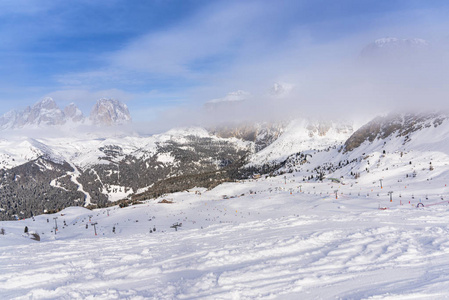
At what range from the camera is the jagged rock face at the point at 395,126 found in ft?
357

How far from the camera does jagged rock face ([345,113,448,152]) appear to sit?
357 ft

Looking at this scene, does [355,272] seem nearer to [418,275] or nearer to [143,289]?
[418,275]

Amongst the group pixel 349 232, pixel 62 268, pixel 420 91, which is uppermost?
pixel 420 91

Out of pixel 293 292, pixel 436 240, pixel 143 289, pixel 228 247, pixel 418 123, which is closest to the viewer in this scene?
pixel 293 292

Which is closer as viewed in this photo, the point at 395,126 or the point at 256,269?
the point at 256,269

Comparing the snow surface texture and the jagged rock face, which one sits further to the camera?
the jagged rock face

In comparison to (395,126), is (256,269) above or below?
below

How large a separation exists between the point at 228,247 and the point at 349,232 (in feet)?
23.3

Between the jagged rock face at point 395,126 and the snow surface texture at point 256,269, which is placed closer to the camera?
the snow surface texture at point 256,269

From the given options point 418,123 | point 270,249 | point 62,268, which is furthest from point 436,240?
point 418,123

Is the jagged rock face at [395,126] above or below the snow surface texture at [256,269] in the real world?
above

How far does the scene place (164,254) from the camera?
1472 cm

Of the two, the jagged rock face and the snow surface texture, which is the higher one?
the jagged rock face

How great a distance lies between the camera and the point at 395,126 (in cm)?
12938
